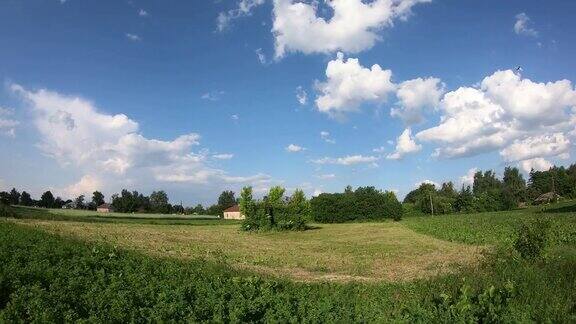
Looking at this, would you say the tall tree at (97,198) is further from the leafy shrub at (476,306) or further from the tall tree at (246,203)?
the leafy shrub at (476,306)

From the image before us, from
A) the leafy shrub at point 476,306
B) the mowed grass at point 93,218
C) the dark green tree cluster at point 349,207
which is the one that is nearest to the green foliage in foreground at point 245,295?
the leafy shrub at point 476,306

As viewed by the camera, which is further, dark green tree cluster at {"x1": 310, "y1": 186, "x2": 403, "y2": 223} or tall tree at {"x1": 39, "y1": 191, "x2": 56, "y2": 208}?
tall tree at {"x1": 39, "y1": 191, "x2": 56, "y2": 208}

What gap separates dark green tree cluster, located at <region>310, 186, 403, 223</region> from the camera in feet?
262

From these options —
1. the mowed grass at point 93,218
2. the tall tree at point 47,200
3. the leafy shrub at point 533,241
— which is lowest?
the leafy shrub at point 533,241

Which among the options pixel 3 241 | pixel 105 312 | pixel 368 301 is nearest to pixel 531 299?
pixel 368 301

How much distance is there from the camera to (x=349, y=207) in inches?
3147

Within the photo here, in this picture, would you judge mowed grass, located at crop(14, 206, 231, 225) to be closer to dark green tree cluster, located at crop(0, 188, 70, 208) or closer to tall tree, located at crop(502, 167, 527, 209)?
dark green tree cluster, located at crop(0, 188, 70, 208)

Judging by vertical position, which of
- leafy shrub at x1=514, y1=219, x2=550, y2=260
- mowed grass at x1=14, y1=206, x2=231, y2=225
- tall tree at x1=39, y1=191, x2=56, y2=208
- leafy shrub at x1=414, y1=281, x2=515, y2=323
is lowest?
leafy shrub at x1=414, y1=281, x2=515, y2=323

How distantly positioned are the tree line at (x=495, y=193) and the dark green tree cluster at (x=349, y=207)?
29.7 metres

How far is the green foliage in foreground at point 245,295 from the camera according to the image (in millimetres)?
9172

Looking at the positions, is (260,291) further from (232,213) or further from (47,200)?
(47,200)

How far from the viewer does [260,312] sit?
9.71 m

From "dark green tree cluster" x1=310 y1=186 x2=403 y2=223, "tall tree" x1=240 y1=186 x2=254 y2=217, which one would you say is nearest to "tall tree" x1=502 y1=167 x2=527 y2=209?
"dark green tree cluster" x1=310 y1=186 x2=403 y2=223

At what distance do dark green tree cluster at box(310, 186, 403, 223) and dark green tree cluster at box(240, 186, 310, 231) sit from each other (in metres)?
29.3
